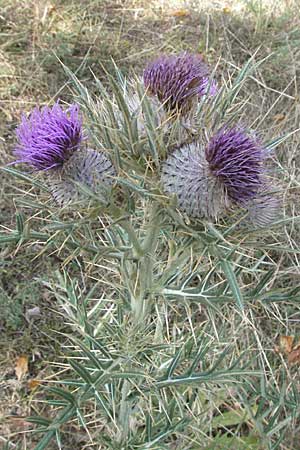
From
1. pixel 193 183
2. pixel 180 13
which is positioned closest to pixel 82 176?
pixel 193 183

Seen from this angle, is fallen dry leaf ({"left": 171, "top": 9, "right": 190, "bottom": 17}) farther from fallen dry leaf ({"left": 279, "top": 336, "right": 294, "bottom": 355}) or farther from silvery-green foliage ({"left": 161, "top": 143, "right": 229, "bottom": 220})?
silvery-green foliage ({"left": 161, "top": 143, "right": 229, "bottom": 220})

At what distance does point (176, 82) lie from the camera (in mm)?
1270

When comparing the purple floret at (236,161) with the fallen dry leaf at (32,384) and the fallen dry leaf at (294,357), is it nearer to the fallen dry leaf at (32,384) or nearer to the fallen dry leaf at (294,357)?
the fallen dry leaf at (294,357)

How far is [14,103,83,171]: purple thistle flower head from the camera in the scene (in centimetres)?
125

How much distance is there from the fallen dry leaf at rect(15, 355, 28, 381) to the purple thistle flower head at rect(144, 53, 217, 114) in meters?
1.44

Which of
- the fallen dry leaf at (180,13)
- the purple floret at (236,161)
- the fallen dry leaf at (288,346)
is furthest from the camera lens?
the fallen dry leaf at (180,13)

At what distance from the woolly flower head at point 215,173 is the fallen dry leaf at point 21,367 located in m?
1.37

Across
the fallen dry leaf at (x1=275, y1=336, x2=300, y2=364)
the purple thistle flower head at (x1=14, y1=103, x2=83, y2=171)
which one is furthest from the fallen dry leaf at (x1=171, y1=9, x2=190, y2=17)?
the purple thistle flower head at (x1=14, y1=103, x2=83, y2=171)

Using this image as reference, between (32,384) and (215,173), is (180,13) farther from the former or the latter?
(215,173)

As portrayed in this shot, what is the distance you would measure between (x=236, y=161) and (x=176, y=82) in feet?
0.80

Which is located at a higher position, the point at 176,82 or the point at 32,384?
the point at 176,82

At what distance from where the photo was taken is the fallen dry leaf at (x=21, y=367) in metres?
2.30

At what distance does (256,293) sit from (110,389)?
0.50 metres

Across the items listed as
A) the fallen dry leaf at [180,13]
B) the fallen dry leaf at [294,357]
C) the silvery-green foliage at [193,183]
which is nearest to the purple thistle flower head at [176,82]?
the silvery-green foliage at [193,183]
